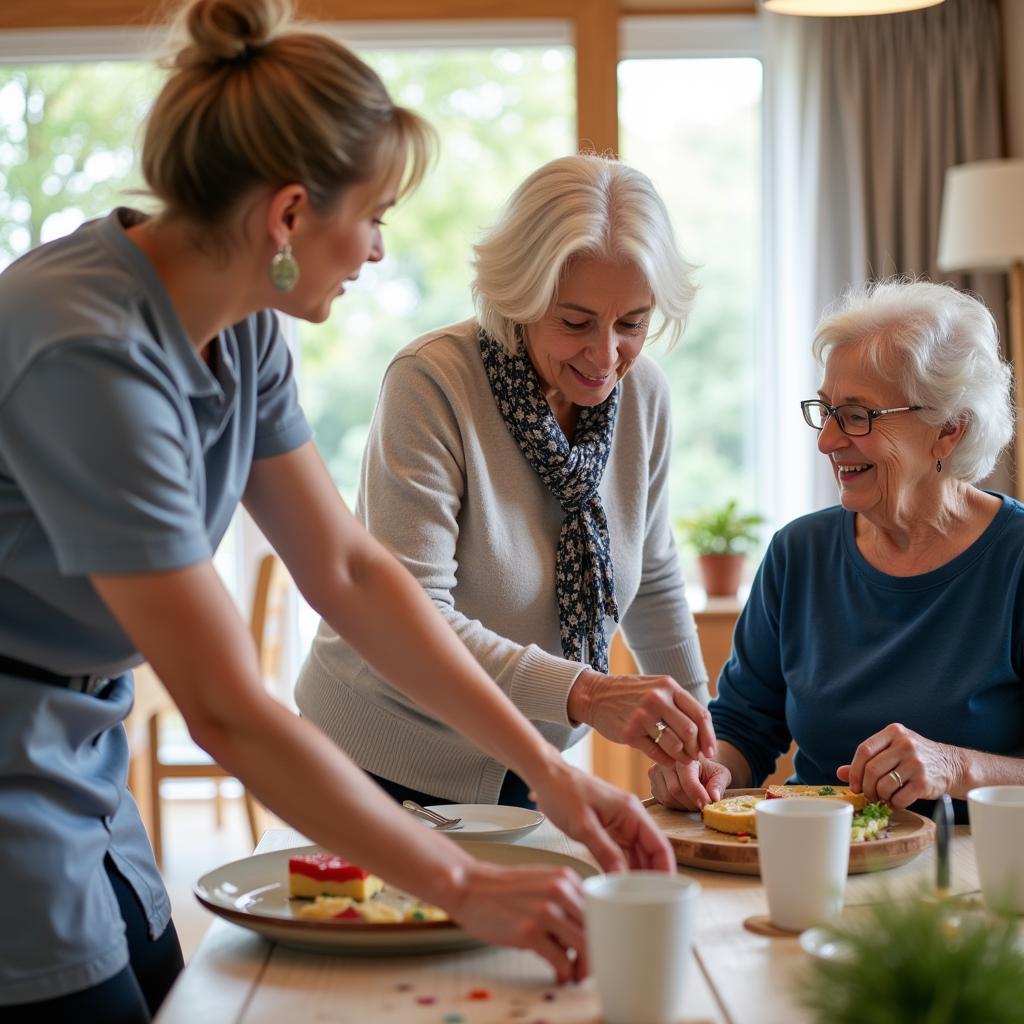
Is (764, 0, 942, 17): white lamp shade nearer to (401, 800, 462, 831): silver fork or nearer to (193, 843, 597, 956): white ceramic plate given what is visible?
(401, 800, 462, 831): silver fork

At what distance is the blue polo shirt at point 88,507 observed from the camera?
1.05 meters

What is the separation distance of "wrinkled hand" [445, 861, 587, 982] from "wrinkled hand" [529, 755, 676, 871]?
182 millimetres

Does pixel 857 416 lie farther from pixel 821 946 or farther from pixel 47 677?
pixel 47 677

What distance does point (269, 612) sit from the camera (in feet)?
14.2

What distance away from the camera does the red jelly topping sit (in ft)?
4.19

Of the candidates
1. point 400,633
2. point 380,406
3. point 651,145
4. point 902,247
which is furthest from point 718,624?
point 400,633

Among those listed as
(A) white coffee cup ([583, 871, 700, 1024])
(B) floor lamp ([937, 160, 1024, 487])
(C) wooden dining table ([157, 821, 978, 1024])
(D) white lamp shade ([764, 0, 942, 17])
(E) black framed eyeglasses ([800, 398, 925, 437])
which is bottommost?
(C) wooden dining table ([157, 821, 978, 1024])

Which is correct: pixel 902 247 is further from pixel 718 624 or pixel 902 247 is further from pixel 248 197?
pixel 248 197

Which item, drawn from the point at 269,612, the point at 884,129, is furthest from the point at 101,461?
the point at 884,129

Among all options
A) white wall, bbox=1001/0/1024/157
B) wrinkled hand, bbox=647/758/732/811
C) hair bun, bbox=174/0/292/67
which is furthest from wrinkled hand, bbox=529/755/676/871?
white wall, bbox=1001/0/1024/157

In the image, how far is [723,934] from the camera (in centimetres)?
124

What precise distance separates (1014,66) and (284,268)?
3.99m

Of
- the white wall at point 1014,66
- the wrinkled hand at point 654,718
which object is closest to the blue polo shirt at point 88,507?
the wrinkled hand at point 654,718

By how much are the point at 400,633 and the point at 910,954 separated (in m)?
0.70
